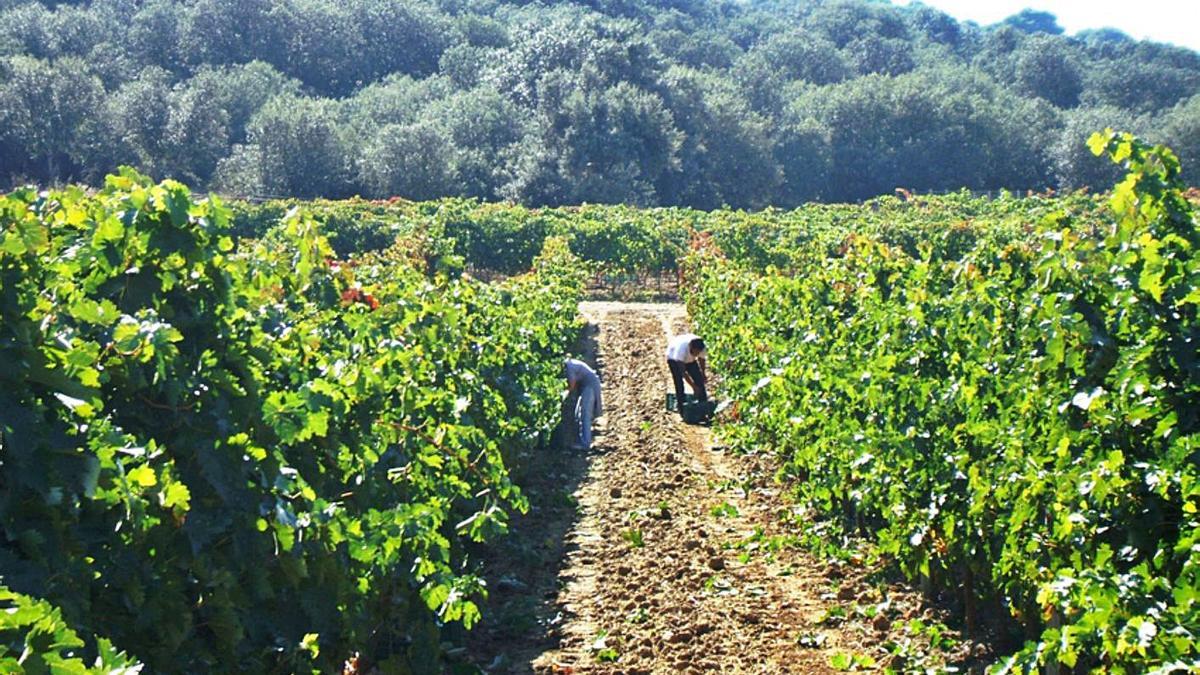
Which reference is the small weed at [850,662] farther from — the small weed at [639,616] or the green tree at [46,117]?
the green tree at [46,117]

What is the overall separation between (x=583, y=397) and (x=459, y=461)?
610 cm

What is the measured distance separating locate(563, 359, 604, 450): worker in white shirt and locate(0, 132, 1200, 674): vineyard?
2208mm

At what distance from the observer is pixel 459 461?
708cm

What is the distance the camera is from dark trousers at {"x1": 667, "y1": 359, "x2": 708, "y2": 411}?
14.9m

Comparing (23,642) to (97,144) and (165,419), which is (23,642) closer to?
(165,419)

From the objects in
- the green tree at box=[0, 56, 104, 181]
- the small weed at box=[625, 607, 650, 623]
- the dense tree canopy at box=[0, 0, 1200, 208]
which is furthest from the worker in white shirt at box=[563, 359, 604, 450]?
the green tree at box=[0, 56, 104, 181]

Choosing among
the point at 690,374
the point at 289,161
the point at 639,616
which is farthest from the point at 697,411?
the point at 289,161

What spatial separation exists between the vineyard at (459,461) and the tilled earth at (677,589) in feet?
0.15

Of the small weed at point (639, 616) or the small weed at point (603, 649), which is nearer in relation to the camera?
the small weed at point (603, 649)

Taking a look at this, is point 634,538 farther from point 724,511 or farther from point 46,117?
point 46,117

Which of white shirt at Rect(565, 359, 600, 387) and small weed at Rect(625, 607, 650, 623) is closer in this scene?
small weed at Rect(625, 607, 650, 623)

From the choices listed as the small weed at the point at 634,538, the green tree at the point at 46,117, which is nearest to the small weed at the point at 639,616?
the small weed at the point at 634,538

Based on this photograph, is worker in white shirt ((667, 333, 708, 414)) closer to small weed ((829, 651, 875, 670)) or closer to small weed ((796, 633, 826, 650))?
small weed ((796, 633, 826, 650))

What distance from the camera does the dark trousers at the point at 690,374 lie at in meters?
14.9
